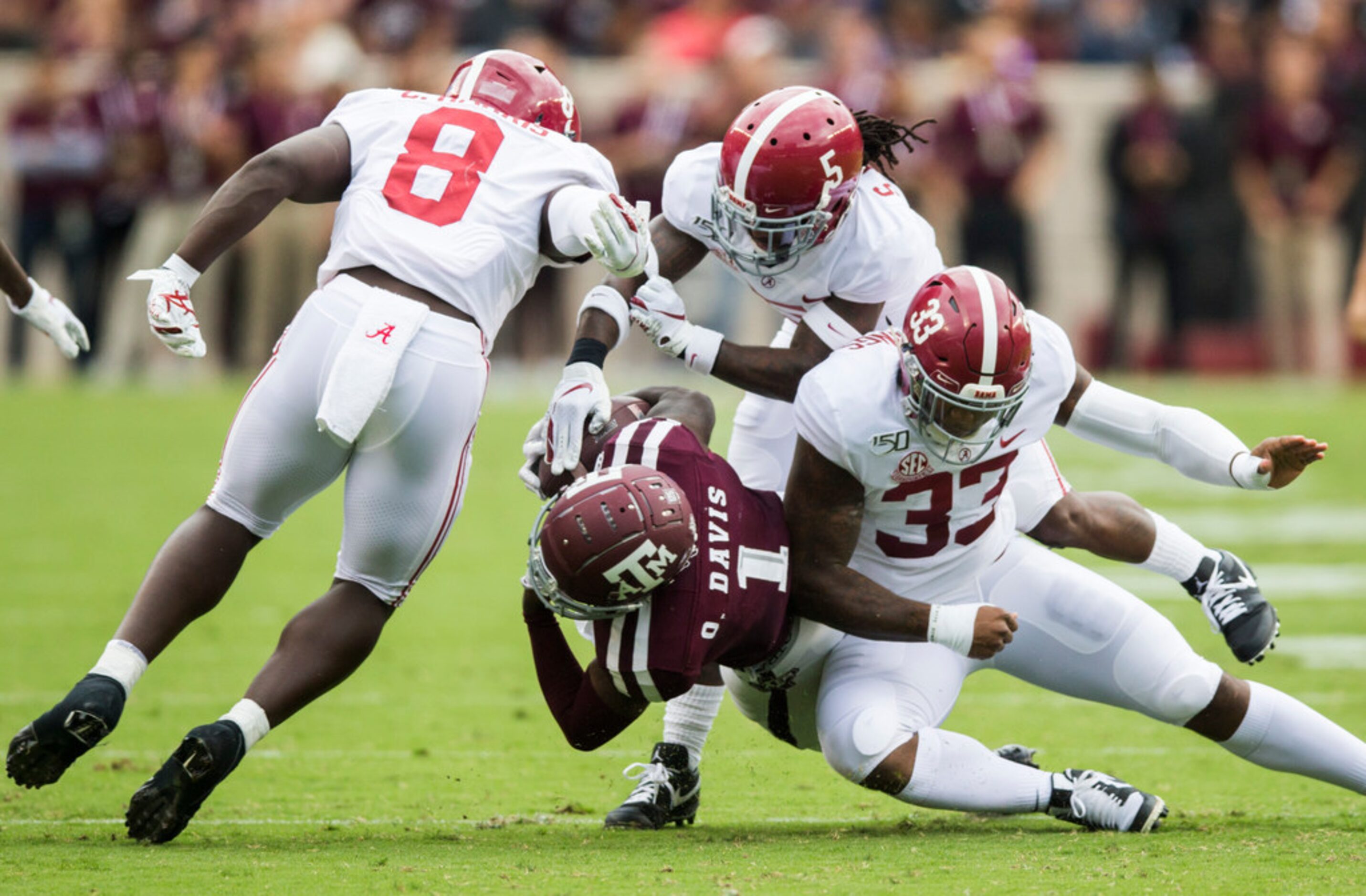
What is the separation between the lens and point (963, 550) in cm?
461

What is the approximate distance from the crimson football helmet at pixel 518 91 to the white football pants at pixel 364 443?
670 millimetres

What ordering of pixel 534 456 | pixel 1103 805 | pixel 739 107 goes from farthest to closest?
pixel 739 107, pixel 534 456, pixel 1103 805

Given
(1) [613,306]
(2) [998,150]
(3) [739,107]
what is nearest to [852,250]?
(1) [613,306]

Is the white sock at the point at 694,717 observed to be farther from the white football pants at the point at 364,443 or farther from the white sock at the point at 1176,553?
the white sock at the point at 1176,553

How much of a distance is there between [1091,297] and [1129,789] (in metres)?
11.2

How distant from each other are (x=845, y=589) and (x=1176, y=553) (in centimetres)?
105

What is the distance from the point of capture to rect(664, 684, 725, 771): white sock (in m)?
4.84

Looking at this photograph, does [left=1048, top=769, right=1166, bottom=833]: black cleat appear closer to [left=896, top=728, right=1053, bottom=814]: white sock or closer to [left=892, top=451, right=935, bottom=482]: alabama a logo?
[left=896, top=728, right=1053, bottom=814]: white sock

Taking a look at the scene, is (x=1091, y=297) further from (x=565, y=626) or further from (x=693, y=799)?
(x=693, y=799)

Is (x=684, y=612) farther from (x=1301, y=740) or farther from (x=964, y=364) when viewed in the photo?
(x=1301, y=740)

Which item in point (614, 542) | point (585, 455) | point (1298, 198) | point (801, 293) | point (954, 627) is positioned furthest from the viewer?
point (1298, 198)

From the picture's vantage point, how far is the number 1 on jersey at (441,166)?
15.0ft

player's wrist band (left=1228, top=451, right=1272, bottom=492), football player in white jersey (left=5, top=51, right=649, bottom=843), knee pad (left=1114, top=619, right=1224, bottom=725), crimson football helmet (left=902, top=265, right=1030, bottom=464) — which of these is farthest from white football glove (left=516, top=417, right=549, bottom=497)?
player's wrist band (left=1228, top=451, right=1272, bottom=492)

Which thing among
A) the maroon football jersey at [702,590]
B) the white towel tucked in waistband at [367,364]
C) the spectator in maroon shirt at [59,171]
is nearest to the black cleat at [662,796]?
the maroon football jersey at [702,590]
